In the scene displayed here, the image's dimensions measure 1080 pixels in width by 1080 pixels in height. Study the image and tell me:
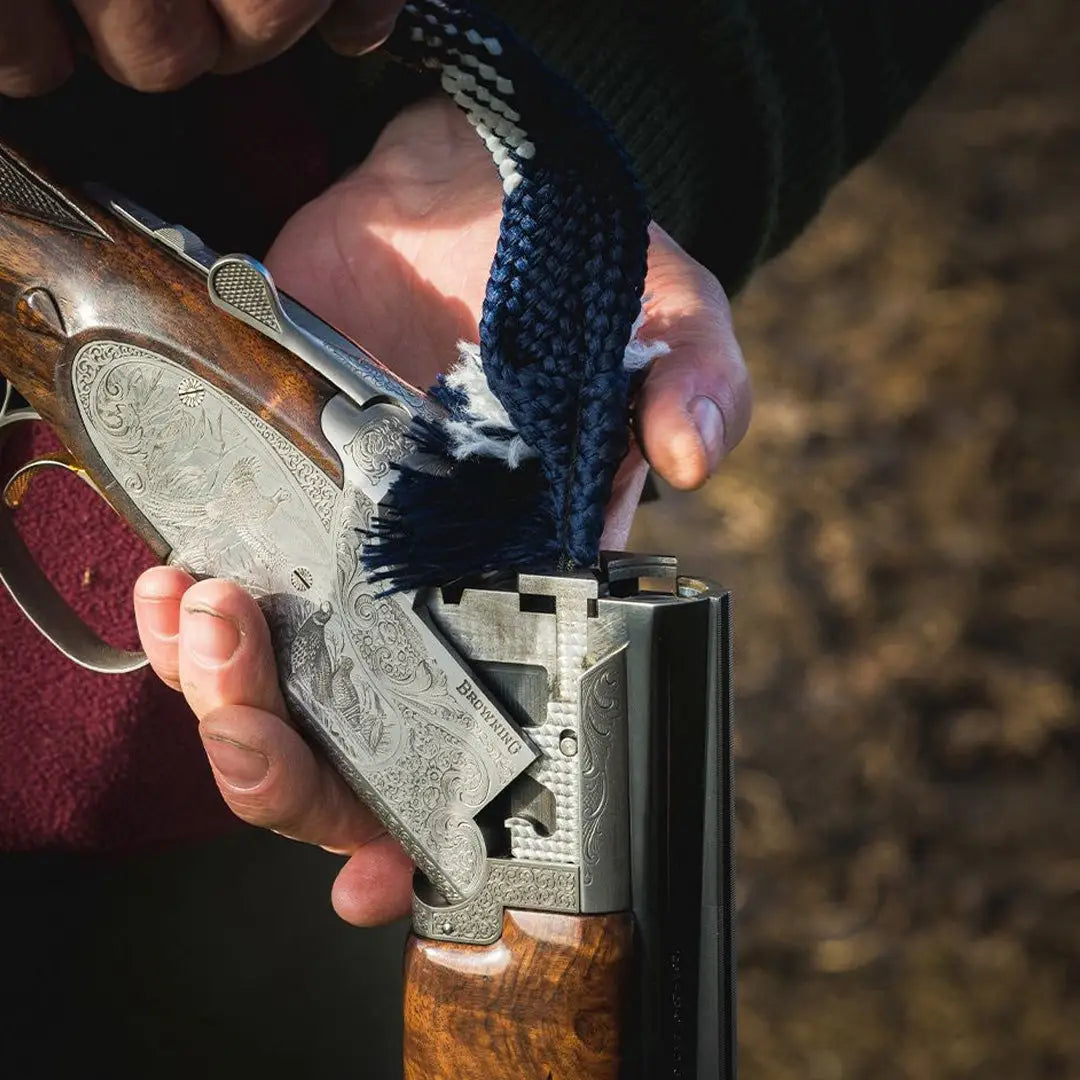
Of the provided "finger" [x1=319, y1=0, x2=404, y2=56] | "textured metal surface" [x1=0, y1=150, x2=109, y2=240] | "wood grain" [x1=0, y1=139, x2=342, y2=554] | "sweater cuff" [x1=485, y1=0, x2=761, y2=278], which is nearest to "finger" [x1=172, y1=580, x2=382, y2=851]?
"wood grain" [x1=0, y1=139, x2=342, y2=554]

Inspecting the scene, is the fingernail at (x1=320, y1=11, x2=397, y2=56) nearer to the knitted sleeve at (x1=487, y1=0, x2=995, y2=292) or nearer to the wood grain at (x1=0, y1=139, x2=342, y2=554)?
the wood grain at (x1=0, y1=139, x2=342, y2=554)

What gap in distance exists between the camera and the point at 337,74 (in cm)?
143

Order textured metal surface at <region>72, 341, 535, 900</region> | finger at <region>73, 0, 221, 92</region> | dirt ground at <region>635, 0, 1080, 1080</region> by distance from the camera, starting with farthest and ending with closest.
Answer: dirt ground at <region>635, 0, 1080, 1080</region> < textured metal surface at <region>72, 341, 535, 900</region> < finger at <region>73, 0, 221, 92</region>

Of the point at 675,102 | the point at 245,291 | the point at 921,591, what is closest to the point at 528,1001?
the point at 245,291

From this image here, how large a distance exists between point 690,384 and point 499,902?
0.44 m

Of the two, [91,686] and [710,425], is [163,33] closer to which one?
[710,425]

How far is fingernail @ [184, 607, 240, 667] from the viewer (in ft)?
3.39

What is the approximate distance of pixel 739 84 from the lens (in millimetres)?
1396

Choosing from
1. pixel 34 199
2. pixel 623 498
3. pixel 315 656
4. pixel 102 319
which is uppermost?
pixel 34 199

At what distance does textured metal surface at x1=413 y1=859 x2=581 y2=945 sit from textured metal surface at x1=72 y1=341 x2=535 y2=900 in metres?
0.01

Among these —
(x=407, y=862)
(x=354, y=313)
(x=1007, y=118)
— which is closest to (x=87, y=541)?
(x=354, y=313)

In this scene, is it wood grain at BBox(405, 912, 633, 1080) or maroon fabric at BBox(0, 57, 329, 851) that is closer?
wood grain at BBox(405, 912, 633, 1080)

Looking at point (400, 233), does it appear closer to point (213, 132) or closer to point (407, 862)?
point (213, 132)

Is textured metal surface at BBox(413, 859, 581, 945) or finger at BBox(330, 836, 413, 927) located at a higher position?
textured metal surface at BBox(413, 859, 581, 945)
